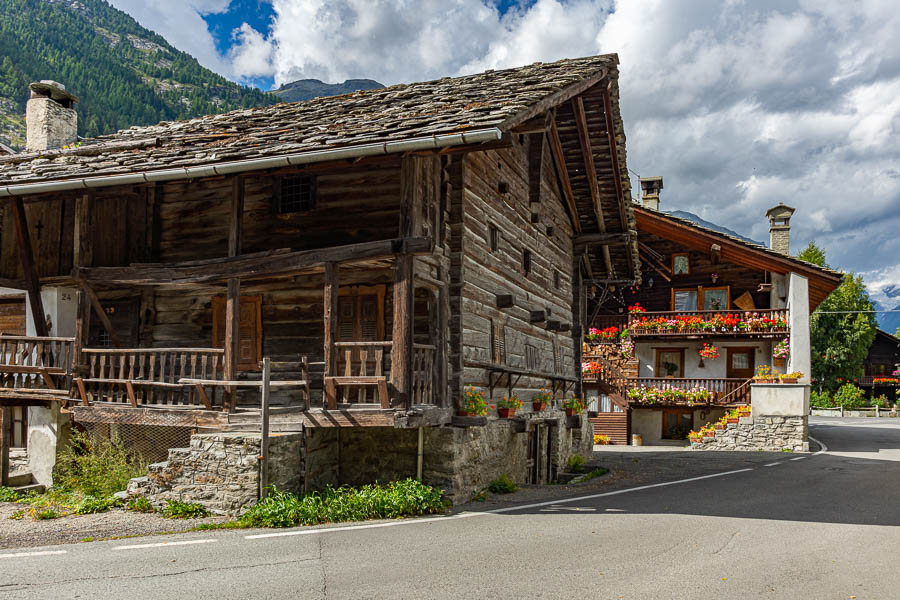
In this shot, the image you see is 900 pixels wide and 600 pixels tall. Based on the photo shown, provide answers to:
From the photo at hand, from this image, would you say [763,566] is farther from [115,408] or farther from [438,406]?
[115,408]

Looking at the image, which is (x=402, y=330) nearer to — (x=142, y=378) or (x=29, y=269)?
(x=142, y=378)

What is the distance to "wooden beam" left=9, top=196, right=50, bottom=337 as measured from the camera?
1372cm

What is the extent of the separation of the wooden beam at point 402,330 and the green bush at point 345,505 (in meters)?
1.40

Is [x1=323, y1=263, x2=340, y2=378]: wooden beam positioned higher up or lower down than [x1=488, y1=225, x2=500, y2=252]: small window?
lower down

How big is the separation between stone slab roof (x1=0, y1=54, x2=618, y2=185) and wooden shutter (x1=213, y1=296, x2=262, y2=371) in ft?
10.3

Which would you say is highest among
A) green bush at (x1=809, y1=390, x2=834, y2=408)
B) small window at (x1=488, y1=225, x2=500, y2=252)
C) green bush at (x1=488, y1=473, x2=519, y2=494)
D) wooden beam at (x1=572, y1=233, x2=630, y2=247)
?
wooden beam at (x1=572, y1=233, x2=630, y2=247)

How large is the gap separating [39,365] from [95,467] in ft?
7.29

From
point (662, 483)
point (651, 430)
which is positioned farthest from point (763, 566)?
point (651, 430)

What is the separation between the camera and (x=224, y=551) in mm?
8484

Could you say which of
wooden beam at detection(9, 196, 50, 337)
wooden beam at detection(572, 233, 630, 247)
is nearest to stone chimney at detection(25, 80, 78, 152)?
A: wooden beam at detection(9, 196, 50, 337)

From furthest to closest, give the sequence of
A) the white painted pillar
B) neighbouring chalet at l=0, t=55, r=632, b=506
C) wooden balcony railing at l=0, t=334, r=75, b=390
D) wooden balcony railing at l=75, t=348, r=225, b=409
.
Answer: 1. the white painted pillar
2. wooden balcony railing at l=0, t=334, r=75, b=390
3. wooden balcony railing at l=75, t=348, r=225, b=409
4. neighbouring chalet at l=0, t=55, r=632, b=506

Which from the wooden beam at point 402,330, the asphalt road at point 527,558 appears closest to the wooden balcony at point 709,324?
the asphalt road at point 527,558

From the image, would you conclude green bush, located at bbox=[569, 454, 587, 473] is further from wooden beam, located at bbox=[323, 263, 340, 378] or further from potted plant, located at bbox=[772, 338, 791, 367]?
potted plant, located at bbox=[772, 338, 791, 367]

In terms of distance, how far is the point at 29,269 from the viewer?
554 inches
